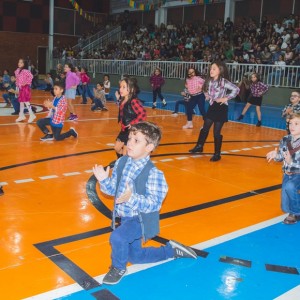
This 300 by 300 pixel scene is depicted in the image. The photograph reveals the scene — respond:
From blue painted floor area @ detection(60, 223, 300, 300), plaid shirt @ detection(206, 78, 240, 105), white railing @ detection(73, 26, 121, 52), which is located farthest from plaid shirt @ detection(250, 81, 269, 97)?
white railing @ detection(73, 26, 121, 52)

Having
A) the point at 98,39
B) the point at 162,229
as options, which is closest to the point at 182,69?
the point at 98,39

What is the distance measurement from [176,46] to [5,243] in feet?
69.2

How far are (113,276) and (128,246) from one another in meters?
0.24

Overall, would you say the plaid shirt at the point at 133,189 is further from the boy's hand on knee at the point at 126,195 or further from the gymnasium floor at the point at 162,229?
the gymnasium floor at the point at 162,229

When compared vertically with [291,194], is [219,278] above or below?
below

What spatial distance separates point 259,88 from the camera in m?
11.5

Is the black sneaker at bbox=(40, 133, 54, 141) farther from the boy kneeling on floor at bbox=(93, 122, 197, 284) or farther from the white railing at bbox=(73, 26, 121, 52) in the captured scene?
the white railing at bbox=(73, 26, 121, 52)

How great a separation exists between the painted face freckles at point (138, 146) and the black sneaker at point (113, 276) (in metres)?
0.83

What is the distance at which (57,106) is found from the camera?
8.09 m

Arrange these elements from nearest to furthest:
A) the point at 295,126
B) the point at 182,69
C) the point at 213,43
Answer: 1. the point at 295,126
2. the point at 182,69
3. the point at 213,43

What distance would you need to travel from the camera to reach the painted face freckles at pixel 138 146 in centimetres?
291

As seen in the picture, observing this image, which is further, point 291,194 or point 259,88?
point 259,88

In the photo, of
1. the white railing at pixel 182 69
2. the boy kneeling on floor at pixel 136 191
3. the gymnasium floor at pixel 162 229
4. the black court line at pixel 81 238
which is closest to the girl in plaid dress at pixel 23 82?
the gymnasium floor at pixel 162 229

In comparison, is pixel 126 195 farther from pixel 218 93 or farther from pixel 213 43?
pixel 213 43
